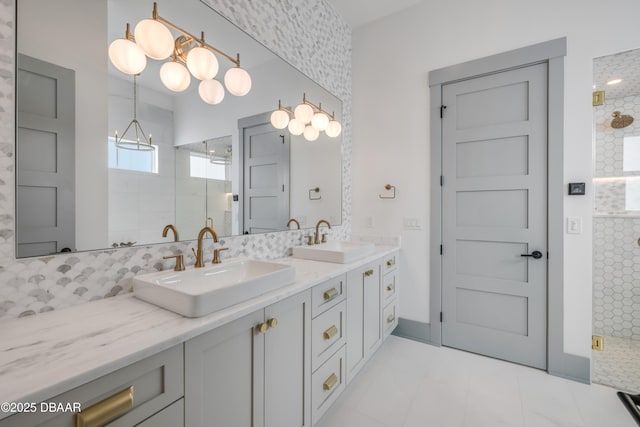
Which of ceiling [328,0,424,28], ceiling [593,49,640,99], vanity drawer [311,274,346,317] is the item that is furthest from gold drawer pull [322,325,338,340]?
ceiling [328,0,424,28]

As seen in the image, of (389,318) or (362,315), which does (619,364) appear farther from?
(362,315)

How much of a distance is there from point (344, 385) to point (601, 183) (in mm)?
2814

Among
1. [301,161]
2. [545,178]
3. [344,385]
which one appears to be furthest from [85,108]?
[545,178]

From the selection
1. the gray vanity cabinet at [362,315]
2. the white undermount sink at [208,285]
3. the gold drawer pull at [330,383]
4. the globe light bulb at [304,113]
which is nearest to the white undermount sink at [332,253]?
the gray vanity cabinet at [362,315]

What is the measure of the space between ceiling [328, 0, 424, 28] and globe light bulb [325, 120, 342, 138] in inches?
42.2

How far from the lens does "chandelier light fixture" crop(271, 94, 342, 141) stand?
2066mm

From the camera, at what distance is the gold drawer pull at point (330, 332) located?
1.48m

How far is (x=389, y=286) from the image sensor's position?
238cm

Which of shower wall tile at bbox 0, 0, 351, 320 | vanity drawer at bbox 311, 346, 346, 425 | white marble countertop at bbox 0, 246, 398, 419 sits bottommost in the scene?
vanity drawer at bbox 311, 346, 346, 425

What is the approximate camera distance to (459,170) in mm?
2383

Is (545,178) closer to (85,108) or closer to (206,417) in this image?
(206,417)

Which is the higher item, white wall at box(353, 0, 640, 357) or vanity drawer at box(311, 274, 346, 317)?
white wall at box(353, 0, 640, 357)

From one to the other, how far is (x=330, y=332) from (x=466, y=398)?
1.08 metres

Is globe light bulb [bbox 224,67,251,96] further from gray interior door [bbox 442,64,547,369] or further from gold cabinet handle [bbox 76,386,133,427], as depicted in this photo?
gray interior door [bbox 442,64,547,369]
